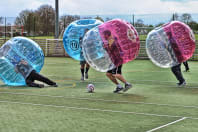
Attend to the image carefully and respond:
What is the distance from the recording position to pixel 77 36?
1358cm

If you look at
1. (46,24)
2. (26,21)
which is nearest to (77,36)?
(46,24)

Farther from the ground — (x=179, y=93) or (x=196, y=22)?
(x=196, y=22)

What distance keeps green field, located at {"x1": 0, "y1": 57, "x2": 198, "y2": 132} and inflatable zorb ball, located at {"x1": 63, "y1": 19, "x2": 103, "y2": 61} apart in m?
1.10

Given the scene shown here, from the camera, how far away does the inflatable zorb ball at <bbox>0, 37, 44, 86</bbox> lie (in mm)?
12023

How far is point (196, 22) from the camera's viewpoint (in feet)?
85.3

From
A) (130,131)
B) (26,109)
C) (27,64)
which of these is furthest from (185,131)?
(27,64)

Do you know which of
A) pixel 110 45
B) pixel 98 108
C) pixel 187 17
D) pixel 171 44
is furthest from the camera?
pixel 187 17

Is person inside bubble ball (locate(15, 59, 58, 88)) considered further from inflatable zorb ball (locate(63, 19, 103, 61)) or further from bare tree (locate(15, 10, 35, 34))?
bare tree (locate(15, 10, 35, 34))

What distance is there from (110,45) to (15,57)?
3178mm

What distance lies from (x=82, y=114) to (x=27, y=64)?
438 centimetres

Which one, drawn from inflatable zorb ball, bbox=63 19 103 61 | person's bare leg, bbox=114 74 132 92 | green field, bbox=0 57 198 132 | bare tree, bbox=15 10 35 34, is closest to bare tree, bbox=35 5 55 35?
bare tree, bbox=15 10 35 34

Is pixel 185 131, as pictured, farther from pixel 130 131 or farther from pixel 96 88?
pixel 96 88

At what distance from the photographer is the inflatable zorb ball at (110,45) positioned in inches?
408

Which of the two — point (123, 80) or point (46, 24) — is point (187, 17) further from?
point (123, 80)
